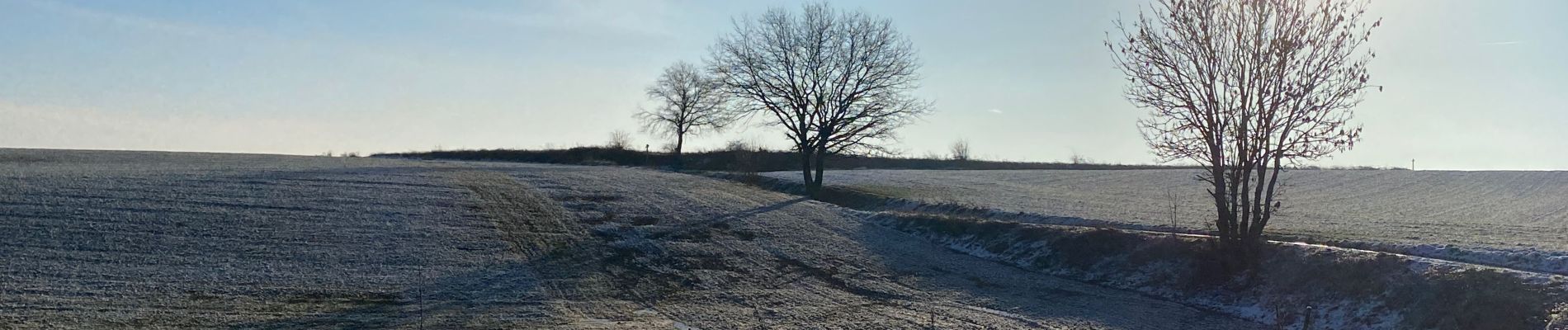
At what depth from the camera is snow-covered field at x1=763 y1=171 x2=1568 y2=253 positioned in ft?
77.9

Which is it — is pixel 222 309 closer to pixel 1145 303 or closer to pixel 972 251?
pixel 1145 303

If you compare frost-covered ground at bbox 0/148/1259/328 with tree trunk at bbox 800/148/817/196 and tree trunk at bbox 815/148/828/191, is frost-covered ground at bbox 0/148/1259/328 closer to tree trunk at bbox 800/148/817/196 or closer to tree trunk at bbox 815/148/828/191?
tree trunk at bbox 800/148/817/196

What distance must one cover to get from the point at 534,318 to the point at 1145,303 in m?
10.4

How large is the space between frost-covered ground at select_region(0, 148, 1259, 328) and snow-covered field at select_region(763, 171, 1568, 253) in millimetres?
6483

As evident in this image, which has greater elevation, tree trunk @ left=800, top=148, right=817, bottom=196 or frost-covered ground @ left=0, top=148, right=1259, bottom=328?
tree trunk @ left=800, top=148, right=817, bottom=196

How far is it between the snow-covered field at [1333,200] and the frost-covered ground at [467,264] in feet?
A: 21.3

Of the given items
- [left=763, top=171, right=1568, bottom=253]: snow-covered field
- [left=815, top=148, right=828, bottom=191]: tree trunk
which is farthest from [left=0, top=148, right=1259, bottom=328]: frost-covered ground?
[left=815, top=148, right=828, bottom=191]: tree trunk

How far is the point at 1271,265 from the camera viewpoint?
64.6 feet

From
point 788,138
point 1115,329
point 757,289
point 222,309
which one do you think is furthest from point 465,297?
point 788,138

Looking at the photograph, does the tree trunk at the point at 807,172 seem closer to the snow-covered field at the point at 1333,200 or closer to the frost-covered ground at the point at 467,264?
the snow-covered field at the point at 1333,200

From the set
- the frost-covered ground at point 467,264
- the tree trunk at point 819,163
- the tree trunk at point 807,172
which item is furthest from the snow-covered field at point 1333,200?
the frost-covered ground at point 467,264

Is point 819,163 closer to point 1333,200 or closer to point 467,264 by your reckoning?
point 1333,200

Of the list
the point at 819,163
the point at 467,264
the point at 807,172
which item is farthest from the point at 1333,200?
the point at 467,264

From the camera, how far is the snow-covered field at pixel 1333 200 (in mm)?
23750
